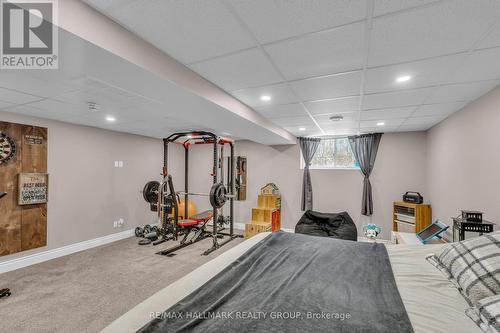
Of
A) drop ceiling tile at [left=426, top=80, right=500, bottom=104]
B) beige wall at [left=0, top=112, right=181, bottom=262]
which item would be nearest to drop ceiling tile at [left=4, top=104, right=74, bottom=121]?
beige wall at [left=0, top=112, right=181, bottom=262]

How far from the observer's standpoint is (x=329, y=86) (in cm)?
229

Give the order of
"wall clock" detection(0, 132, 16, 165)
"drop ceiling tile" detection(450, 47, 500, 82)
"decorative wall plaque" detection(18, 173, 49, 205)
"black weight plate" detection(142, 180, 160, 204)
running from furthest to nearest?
"black weight plate" detection(142, 180, 160, 204) < "decorative wall plaque" detection(18, 173, 49, 205) < "wall clock" detection(0, 132, 16, 165) < "drop ceiling tile" detection(450, 47, 500, 82)

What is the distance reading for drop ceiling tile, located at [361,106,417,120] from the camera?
10.1 ft

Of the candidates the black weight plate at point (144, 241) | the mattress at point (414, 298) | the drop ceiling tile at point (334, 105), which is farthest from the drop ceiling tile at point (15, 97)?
the drop ceiling tile at point (334, 105)

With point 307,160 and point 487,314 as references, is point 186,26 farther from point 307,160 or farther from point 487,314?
point 307,160

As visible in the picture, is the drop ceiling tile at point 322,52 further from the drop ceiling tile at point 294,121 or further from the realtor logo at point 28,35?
the drop ceiling tile at point 294,121

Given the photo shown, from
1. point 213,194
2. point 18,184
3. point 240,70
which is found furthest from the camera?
point 213,194

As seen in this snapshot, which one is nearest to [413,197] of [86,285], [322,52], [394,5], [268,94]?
[268,94]

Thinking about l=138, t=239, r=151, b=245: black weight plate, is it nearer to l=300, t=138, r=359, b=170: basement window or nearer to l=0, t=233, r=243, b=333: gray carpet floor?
l=0, t=233, r=243, b=333: gray carpet floor

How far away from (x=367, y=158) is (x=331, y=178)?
875 mm

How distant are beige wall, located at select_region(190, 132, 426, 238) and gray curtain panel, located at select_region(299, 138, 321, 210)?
15cm

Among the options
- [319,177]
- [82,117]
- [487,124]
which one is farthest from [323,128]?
[82,117]

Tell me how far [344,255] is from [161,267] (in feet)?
8.70

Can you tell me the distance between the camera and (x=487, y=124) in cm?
238
